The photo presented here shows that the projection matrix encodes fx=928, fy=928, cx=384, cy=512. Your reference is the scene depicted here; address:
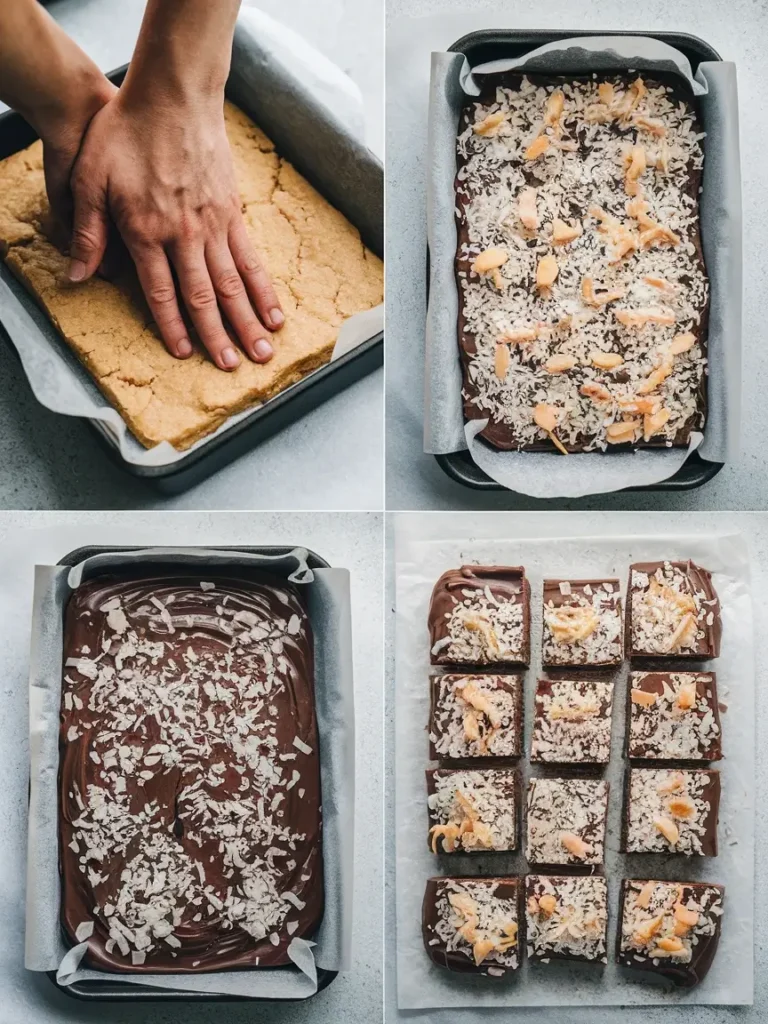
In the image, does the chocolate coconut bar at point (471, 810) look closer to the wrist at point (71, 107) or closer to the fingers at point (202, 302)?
the fingers at point (202, 302)

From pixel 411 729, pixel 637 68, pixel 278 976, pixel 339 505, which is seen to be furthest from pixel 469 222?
pixel 278 976

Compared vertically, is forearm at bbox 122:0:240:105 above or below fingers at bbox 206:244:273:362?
above

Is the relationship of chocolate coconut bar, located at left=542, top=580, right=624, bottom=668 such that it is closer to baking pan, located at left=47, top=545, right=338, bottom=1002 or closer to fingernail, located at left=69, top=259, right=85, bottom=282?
baking pan, located at left=47, top=545, right=338, bottom=1002

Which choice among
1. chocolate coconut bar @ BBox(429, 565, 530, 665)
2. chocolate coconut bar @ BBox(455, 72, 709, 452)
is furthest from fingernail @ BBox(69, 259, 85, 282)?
chocolate coconut bar @ BBox(429, 565, 530, 665)

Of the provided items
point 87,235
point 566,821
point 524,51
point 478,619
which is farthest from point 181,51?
point 566,821

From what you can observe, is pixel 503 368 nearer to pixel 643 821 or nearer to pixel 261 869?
pixel 643 821

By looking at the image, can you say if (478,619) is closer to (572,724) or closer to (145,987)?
(572,724)
